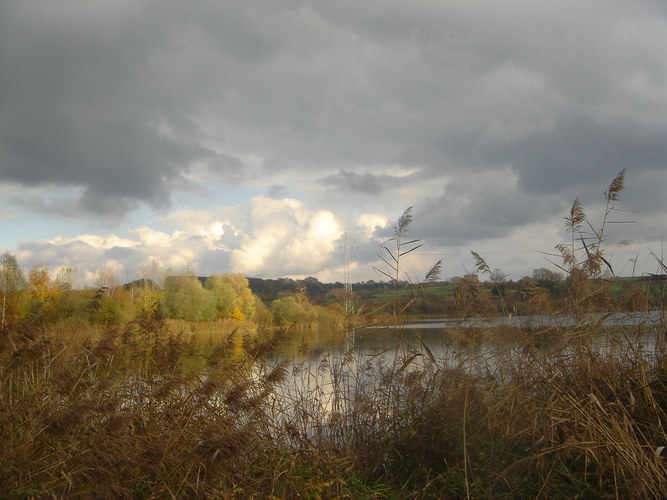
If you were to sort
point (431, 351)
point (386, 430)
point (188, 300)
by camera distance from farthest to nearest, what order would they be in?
point (188, 300) < point (431, 351) < point (386, 430)

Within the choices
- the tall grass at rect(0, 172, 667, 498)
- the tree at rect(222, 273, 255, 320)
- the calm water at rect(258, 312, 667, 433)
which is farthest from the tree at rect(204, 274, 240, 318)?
the tall grass at rect(0, 172, 667, 498)

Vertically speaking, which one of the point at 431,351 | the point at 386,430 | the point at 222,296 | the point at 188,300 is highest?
the point at 431,351

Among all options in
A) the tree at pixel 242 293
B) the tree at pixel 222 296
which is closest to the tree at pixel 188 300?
the tree at pixel 222 296

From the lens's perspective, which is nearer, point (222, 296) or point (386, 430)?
point (386, 430)

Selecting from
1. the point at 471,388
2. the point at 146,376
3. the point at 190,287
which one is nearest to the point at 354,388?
the point at 471,388

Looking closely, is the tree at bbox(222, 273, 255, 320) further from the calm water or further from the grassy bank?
the grassy bank

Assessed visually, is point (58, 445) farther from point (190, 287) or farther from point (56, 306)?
point (190, 287)

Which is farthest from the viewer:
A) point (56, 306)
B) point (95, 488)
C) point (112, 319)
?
point (56, 306)

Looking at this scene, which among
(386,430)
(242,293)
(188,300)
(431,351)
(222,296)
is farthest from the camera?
(242,293)

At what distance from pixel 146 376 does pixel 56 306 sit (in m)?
15.0

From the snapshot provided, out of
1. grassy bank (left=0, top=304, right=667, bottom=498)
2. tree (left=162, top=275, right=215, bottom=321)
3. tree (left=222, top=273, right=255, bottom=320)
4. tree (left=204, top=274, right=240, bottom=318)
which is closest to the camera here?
grassy bank (left=0, top=304, right=667, bottom=498)

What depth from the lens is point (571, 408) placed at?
3777mm

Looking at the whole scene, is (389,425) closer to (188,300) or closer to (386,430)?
(386,430)

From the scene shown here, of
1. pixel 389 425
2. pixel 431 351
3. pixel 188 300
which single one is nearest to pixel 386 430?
pixel 389 425
